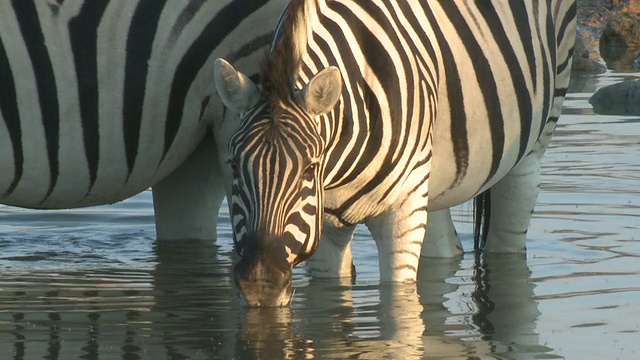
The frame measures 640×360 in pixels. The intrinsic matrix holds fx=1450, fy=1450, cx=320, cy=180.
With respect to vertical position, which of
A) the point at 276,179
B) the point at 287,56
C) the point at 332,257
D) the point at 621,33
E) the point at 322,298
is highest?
the point at 621,33

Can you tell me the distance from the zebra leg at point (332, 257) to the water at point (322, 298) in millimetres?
74

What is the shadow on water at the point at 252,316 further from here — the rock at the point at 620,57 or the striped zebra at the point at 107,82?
the rock at the point at 620,57

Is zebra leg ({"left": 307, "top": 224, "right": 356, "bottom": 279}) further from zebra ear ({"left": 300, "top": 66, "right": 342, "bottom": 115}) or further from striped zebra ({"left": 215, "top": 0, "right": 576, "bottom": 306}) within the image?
zebra ear ({"left": 300, "top": 66, "right": 342, "bottom": 115})

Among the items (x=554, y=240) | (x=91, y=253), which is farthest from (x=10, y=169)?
(x=554, y=240)

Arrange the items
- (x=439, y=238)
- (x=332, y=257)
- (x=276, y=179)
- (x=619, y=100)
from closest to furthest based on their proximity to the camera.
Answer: (x=276, y=179) < (x=332, y=257) < (x=439, y=238) < (x=619, y=100)

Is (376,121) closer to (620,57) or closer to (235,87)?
(235,87)

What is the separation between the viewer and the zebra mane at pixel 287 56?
5.77 metres

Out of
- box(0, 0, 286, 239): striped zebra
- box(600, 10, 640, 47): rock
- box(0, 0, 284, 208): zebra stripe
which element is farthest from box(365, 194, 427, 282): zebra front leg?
box(600, 10, 640, 47): rock

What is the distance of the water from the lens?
19.8 feet

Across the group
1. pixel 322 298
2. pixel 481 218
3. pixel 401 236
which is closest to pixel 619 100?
pixel 481 218

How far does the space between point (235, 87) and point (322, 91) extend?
Answer: 365 millimetres

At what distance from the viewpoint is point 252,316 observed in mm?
6055

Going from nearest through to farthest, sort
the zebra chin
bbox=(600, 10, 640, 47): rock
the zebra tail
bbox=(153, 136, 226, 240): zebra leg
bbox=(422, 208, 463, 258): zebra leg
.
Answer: the zebra chin < bbox=(153, 136, 226, 240): zebra leg < bbox=(422, 208, 463, 258): zebra leg < the zebra tail < bbox=(600, 10, 640, 47): rock

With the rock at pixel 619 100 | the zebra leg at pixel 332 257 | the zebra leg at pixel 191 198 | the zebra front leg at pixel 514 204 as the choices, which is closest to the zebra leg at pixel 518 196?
the zebra front leg at pixel 514 204
